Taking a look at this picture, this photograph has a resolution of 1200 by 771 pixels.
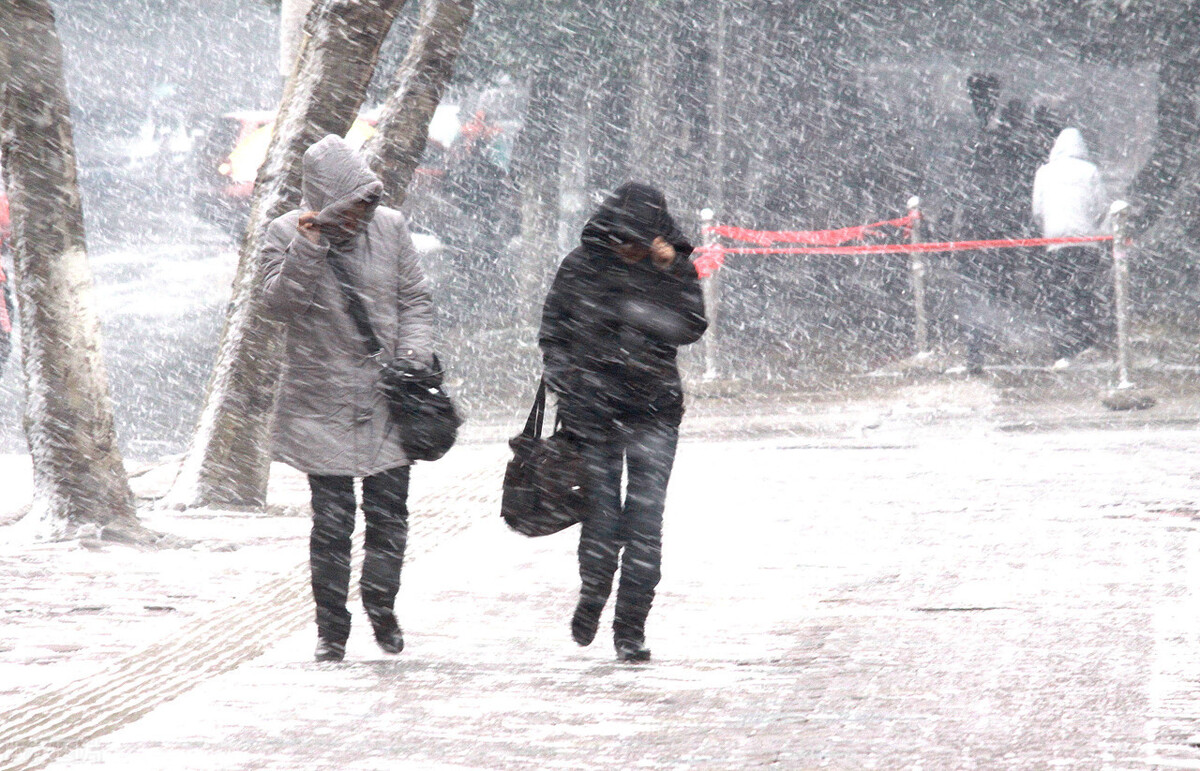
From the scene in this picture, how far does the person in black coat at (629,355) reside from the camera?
562cm

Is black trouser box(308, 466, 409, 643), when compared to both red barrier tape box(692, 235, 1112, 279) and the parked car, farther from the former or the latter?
the parked car

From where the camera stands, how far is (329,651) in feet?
19.1

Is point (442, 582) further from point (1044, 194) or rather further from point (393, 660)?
point (1044, 194)

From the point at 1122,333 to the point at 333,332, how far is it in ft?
28.7

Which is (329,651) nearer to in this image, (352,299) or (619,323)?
(352,299)

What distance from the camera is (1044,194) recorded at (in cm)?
1452

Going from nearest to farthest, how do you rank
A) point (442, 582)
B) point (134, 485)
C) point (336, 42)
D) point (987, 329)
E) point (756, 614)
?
point (756, 614) < point (442, 582) < point (336, 42) < point (134, 485) < point (987, 329)

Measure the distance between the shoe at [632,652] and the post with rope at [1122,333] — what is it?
7.74 meters

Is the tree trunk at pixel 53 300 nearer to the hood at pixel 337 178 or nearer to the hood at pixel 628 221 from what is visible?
the hood at pixel 337 178

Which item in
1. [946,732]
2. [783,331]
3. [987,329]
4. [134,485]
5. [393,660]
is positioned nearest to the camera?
[946,732]

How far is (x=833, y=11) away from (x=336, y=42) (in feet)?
34.9

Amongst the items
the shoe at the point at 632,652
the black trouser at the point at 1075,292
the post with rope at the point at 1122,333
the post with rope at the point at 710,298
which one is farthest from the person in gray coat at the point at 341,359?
the black trouser at the point at 1075,292

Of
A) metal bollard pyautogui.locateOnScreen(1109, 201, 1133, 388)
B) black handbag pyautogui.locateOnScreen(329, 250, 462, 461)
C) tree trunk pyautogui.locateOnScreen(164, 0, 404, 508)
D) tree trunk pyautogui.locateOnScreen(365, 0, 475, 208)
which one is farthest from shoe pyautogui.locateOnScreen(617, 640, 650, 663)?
metal bollard pyautogui.locateOnScreen(1109, 201, 1133, 388)

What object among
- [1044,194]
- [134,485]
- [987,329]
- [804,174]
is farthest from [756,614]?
[804,174]
